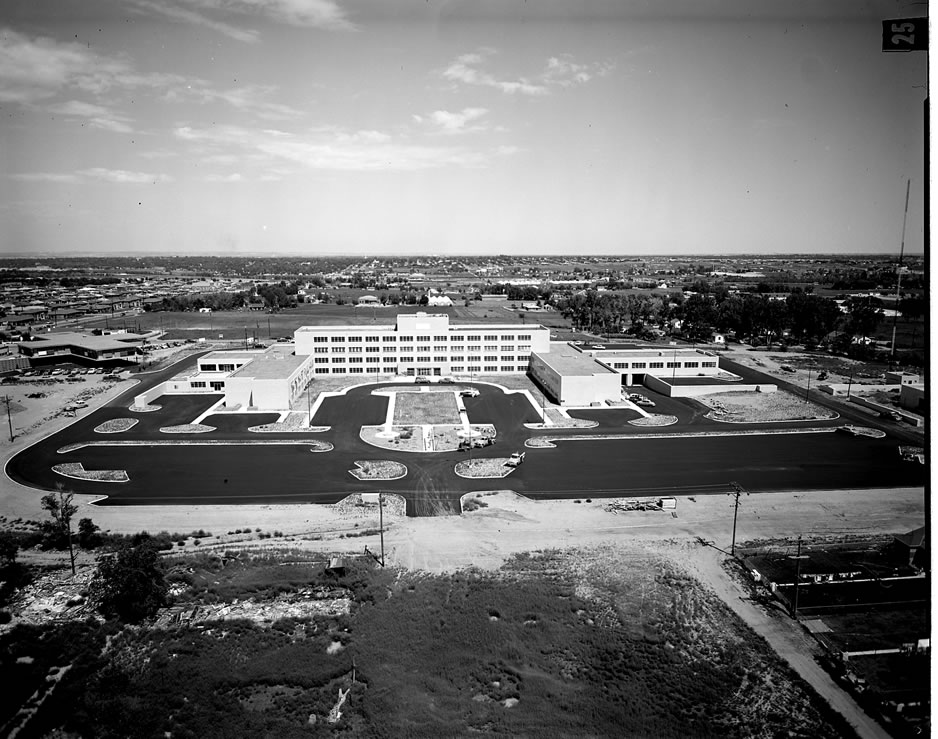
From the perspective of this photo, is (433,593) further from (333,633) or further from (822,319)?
(822,319)

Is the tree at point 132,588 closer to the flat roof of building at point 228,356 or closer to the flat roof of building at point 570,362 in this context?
the flat roof of building at point 570,362

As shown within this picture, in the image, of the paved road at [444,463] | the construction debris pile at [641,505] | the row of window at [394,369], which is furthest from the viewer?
the row of window at [394,369]

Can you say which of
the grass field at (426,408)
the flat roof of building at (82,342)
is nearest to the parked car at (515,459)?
the grass field at (426,408)

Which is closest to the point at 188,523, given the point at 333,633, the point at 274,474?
the point at 274,474

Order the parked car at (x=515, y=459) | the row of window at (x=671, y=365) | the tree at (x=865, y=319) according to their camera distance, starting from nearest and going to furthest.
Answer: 1. the parked car at (x=515, y=459)
2. the row of window at (x=671, y=365)
3. the tree at (x=865, y=319)

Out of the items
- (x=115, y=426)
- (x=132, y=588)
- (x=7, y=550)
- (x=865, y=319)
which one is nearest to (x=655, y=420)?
(x=132, y=588)
